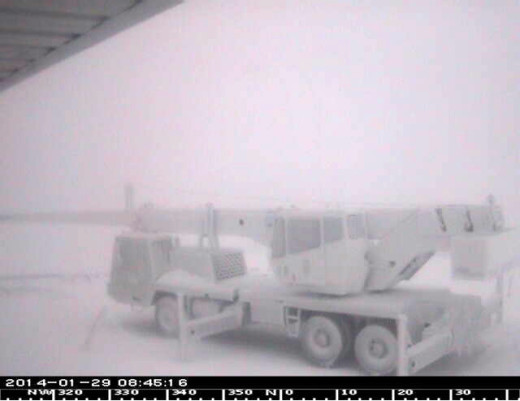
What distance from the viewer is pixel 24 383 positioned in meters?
5.62

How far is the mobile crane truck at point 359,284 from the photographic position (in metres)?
6.62

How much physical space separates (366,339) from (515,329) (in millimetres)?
2766

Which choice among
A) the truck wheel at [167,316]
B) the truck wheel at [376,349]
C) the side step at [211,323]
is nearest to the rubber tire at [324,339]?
the truck wheel at [376,349]

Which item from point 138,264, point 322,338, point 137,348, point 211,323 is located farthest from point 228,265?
point 322,338

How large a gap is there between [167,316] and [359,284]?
2805 millimetres

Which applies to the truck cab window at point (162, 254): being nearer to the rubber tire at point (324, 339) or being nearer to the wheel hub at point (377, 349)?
the rubber tire at point (324, 339)

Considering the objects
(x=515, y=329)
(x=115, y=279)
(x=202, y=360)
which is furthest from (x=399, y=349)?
(x=115, y=279)

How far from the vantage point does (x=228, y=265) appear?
8.79 meters

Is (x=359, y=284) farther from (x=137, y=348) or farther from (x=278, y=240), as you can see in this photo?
(x=137, y=348)

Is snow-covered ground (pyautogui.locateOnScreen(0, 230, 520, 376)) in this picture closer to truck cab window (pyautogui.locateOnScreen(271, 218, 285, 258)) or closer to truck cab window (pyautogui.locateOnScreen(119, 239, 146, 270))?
truck cab window (pyautogui.locateOnScreen(119, 239, 146, 270))

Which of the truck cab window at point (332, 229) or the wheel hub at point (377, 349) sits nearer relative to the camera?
the wheel hub at point (377, 349)

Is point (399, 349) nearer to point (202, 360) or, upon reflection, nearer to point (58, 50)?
point (202, 360)

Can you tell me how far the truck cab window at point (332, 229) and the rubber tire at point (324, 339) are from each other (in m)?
0.89

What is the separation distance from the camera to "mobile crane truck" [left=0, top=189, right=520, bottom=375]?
662 cm
